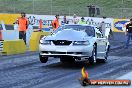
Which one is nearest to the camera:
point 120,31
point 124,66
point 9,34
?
point 124,66

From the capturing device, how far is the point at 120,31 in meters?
45.3

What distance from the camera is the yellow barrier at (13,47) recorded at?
21.2 meters

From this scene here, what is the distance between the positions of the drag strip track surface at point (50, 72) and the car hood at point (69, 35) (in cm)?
99

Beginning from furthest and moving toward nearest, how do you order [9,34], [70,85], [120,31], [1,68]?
[120,31]
[9,34]
[1,68]
[70,85]

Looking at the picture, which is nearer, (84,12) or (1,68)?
(1,68)

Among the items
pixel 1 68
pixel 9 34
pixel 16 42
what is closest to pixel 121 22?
pixel 9 34

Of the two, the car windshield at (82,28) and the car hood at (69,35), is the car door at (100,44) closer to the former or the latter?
the car windshield at (82,28)

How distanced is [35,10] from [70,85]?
1683 inches

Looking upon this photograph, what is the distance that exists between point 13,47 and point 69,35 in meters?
6.64

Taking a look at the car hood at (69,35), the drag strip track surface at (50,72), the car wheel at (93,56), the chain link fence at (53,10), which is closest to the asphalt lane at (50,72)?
the drag strip track surface at (50,72)

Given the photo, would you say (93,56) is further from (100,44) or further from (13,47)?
(13,47)

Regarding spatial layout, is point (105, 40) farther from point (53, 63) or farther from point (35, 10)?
point (35, 10)

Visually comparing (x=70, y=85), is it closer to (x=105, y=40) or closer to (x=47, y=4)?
(x=105, y=40)

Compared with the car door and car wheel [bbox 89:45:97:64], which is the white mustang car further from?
the car door
